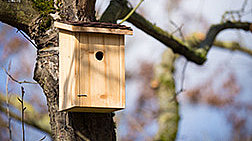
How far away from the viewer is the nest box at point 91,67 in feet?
7.82

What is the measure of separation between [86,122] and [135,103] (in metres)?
7.74


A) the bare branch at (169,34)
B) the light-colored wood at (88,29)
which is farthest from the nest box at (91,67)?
the bare branch at (169,34)

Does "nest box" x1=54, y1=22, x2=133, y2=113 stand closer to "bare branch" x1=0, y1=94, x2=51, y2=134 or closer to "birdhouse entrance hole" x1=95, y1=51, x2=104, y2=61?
"birdhouse entrance hole" x1=95, y1=51, x2=104, y2=61

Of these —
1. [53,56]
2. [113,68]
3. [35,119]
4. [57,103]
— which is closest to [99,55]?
[113,68]

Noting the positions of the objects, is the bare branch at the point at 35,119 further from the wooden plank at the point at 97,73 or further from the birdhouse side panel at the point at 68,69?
the wooden plank at the point at 97,73

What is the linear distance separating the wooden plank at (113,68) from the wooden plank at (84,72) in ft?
0.44

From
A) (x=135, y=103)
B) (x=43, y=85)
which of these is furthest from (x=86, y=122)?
(x=135, y=103)

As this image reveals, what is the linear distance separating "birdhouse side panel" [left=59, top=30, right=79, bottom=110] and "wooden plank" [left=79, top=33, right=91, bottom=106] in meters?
0.03

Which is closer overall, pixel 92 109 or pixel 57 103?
pixel 92 109

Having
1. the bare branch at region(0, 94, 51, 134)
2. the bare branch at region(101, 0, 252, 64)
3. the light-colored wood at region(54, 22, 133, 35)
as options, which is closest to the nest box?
the light-colored wood at region(54, 22, 133, 35)

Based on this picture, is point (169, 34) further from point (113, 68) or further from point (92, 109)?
point (92, 109)

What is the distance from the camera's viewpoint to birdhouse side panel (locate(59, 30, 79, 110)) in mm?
2371

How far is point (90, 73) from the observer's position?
2.44m

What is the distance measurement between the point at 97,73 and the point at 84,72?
0.29 ft
